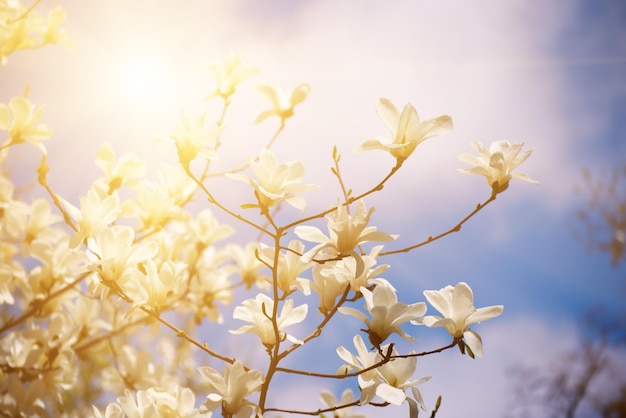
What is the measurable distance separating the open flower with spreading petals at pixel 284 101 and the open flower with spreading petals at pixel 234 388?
0.75m

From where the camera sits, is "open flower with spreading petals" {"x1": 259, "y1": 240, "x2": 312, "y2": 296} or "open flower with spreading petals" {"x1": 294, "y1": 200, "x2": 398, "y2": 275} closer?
"open flower with spreading petals" {"x1": 294, "y1": 200, "x2": 398, "y2": 275}

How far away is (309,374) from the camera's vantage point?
945 mm

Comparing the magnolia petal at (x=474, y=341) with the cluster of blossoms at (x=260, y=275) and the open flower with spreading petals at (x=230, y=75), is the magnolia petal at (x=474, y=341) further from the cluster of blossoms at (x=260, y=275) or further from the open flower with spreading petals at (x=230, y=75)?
the open flower with spreading petals at (x=230, y=75)

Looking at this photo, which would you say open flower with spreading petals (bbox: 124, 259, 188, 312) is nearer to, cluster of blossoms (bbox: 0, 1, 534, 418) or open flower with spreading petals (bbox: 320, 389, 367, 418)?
cluster of blossoms (bbox: 0, 1, 534, 418)

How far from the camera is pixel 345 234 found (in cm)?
90

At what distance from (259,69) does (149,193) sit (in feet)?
1.67

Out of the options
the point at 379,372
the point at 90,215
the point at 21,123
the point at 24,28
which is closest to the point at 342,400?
the point at 379,372

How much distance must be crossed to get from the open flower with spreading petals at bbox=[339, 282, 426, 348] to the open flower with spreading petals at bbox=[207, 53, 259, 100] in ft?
2.67

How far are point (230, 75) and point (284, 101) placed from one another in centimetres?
19

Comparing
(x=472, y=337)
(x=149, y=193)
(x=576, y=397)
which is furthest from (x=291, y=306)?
(x=576, y=397)

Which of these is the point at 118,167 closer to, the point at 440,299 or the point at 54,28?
the point at 54,28

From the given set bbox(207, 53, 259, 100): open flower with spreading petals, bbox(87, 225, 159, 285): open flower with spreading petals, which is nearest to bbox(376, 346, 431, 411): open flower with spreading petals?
bbox(87, 225, 159, 285): open flower with spreading petals

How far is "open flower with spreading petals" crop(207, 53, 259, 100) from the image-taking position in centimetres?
140

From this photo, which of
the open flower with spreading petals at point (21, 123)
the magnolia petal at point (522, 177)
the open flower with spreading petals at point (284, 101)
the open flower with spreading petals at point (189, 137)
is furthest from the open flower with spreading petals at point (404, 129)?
the open flower with spreading petals at point (21, 123)
